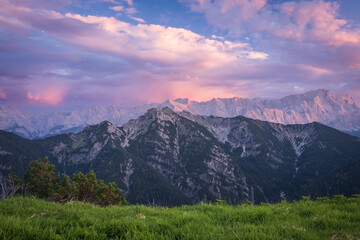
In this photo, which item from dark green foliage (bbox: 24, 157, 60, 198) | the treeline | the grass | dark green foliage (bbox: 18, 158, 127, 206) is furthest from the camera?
dark green foliage (bbox: 24, 157, 60, 198)

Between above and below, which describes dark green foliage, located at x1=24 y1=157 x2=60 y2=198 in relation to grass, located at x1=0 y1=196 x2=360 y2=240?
below

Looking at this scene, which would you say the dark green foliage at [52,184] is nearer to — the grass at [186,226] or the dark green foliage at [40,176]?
the dark green foliage at [40,176]

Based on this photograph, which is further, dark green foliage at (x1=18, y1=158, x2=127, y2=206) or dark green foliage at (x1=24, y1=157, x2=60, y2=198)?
dark green foliage at (x1=24, y1=157, x2=60, y2=198)

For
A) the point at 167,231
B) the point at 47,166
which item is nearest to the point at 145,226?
the point at 167,231

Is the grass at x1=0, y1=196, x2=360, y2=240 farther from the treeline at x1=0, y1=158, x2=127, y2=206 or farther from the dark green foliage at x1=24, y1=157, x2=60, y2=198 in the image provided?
the dark green foliage at x1=24, y1=157, x2=60, y2=198

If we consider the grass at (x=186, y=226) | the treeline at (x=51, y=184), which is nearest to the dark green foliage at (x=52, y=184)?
the treeline at (x=51, y=184)

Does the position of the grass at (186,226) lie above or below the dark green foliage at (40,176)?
above

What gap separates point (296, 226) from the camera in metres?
6.12

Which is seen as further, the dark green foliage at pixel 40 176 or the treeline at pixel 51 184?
the dark green foliage at pixel 40 176

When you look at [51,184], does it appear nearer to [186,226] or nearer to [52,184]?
[52,184]

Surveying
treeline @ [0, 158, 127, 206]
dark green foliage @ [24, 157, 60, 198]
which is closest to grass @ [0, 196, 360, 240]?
treeline @ [0, 158, 127, 206]

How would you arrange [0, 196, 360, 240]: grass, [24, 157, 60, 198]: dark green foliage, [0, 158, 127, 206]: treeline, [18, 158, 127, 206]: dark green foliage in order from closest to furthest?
[0, 196, 360, 240]: grass < [0, 158, 127, 206]: treeline < [18, 158, 127, 206]: dark green foliage < [24, 157, 60, 198]: dark green foliage

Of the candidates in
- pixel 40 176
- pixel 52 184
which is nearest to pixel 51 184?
pixel 52 184

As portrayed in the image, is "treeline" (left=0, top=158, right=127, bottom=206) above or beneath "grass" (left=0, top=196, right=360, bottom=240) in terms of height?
beneath
